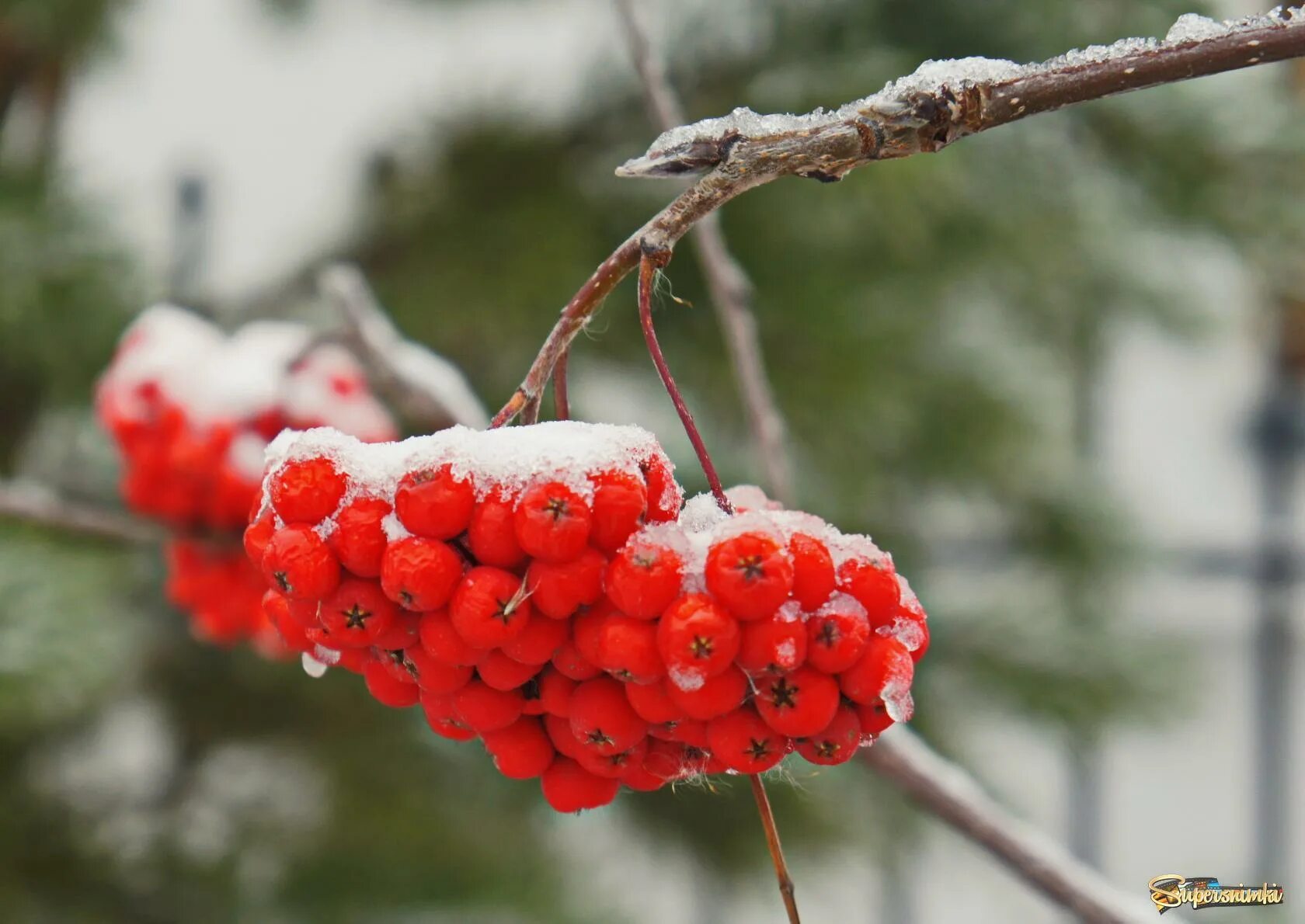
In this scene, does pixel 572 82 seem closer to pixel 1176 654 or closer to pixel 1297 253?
pixel 1297 253

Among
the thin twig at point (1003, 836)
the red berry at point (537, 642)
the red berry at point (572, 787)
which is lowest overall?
the thin twig at point (1003, 836)

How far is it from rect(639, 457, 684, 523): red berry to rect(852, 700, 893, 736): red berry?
5cm

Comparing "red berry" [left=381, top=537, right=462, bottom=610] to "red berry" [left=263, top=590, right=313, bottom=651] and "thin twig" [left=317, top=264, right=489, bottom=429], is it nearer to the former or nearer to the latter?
"red berry" [left=263, top=590, right=313, bottom=651]

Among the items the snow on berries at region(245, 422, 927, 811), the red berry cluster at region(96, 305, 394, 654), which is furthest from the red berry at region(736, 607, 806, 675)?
the red berry cluster at region(96, 305, 394, 654)

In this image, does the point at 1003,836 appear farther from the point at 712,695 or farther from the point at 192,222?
the point at 192,222

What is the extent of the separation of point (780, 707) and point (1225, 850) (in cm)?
153

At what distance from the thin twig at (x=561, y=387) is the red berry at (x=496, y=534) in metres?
0.02

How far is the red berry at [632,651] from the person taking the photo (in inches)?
7.1

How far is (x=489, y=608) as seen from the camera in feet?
0.60

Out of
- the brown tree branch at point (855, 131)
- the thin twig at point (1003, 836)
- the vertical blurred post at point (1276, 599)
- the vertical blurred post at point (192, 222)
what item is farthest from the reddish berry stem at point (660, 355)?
the vertical blurred post at point (1276, 599)

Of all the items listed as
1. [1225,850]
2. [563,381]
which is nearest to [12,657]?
[563,381]

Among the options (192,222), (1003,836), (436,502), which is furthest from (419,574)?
(192,222)

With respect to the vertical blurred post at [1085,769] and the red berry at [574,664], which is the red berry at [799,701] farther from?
the vertical blurred post at [1085,769]

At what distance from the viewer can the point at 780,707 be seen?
186mm
